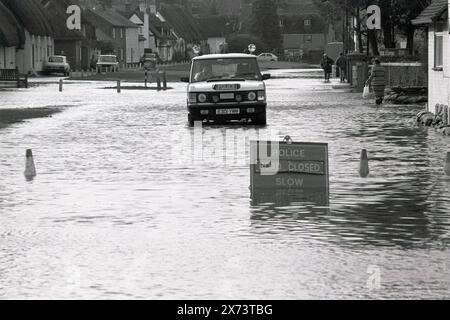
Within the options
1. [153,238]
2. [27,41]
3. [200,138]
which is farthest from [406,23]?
[153,238]

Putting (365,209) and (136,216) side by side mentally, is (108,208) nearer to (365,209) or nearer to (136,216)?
(136,216)

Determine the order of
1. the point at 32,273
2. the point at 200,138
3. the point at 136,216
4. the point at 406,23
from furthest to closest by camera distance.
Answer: the point at 406,23 < the point at 200,138 < the point at 136,216 < the point at 32,273

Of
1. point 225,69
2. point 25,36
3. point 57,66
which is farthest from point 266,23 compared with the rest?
point 225,69

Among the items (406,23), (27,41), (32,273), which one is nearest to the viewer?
(32,273)

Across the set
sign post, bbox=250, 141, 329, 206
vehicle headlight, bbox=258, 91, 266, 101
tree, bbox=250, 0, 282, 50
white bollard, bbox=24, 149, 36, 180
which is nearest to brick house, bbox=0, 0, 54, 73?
vehicle headlight, bbox=258, 91, 266, 101

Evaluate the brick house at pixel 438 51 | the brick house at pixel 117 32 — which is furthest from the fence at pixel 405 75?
the brick house at pixel 117 32

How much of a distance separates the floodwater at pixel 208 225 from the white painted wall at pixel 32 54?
249 feet

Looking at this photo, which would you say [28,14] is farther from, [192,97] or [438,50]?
[438,50]

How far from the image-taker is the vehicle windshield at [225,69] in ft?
115

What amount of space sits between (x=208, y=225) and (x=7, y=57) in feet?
283

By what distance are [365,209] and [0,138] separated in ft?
50.3

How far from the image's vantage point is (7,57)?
98.8 m

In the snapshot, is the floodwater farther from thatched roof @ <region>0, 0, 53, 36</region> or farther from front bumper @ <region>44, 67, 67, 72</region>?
thatched roof @ <region>0, 0, 53, 36</region>

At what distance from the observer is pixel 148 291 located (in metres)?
10.4
